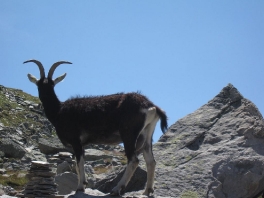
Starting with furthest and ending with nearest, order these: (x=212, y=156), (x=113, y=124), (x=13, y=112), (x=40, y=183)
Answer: (x=13, y=112)
(x=212, y=156)
(x=40, y=183)
(x=113, y=124)

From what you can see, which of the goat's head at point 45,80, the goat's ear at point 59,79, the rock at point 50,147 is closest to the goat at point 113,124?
the goat's head at point 45,80

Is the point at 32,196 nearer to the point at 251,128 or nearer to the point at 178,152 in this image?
the point at 178,152

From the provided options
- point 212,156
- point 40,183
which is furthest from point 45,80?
point 212,156

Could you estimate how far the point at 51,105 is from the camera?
49.5 feet

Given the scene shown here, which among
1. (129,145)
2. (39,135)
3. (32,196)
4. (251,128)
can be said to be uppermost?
(39,135)

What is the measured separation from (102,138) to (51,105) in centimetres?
198

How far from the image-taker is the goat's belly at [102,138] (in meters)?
14.1

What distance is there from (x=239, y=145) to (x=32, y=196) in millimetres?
7093

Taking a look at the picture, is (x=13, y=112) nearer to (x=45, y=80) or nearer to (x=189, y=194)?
(x=45, y=80)

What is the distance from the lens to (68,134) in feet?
46.9

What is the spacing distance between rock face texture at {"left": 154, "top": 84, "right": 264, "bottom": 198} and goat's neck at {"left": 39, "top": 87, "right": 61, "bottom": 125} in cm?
400

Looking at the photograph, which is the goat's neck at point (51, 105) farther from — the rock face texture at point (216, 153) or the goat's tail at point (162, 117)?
the rock face texture at point (216, 153)

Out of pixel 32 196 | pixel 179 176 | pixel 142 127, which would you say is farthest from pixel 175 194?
pixel 32 196

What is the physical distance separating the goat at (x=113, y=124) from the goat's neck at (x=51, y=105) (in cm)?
16
